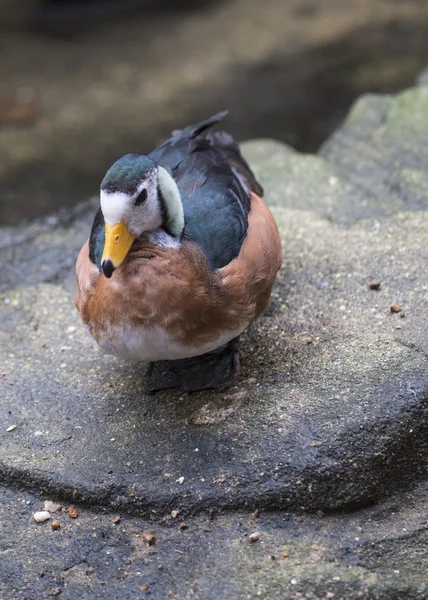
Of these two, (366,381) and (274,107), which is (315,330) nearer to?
(366,381)

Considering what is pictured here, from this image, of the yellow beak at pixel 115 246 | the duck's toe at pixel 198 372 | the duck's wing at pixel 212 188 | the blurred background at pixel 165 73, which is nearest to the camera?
the yellow beak at pixel 115 246

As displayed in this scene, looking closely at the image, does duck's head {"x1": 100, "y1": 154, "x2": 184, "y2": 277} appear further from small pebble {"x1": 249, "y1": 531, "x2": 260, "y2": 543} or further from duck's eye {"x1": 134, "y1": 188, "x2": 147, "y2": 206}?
small pebble {"x1": 249, "y1": 531, "x2": 260, "y2": 543}

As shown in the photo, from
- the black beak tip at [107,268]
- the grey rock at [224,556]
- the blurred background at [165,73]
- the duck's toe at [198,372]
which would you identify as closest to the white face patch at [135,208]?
the black beak tip at [107,268]

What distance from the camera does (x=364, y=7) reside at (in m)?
10.2

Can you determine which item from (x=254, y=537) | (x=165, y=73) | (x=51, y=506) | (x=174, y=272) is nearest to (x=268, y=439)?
(x=254, y=537)

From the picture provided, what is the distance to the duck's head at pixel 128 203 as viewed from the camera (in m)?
2.75

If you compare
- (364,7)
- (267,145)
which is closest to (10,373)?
(267,145)

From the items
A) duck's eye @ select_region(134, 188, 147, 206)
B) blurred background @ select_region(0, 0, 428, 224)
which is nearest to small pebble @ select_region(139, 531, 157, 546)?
duck's eye @ select_region(134, 188, 147, 206)

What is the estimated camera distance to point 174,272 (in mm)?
2891

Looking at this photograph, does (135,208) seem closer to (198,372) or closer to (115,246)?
(115,246)

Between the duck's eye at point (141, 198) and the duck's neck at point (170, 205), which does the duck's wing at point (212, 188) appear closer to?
the duck's neck at point (170, 205)

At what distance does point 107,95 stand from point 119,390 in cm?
568

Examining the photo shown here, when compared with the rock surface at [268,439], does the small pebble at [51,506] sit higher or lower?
lower

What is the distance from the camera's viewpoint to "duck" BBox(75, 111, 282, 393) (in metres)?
2.82
